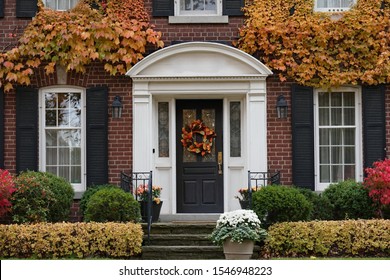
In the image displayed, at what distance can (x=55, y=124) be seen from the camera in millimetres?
15219

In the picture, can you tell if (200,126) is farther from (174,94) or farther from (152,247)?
(152,247)

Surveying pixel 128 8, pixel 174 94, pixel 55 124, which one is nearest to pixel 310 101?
pixel 174 94

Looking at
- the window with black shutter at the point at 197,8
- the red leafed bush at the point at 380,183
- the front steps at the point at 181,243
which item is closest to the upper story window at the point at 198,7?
the window with black shutter at the point at 197,8

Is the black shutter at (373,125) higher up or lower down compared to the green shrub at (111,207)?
higher up

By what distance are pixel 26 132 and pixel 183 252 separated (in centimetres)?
429

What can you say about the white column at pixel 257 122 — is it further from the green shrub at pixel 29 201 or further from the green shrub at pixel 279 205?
the green shrub at pixel 29 201

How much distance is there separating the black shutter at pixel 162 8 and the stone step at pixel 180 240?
4.45 metres

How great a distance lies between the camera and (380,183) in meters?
13.6

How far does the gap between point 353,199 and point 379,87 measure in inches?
93.5

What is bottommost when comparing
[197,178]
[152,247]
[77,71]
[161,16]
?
[152,247]

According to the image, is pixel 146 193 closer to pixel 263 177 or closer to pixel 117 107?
pixel 117 107

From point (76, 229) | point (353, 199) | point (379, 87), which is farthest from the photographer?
point (379, 87)

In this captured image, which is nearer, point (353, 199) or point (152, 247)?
point (152, 247)

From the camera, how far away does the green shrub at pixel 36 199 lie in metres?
13.3
